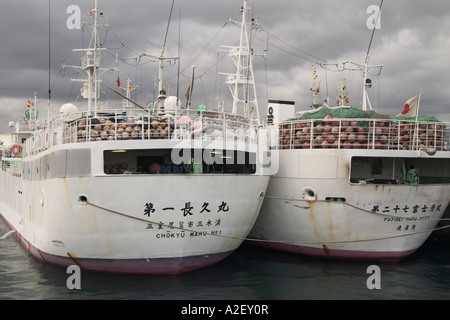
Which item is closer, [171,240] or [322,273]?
[171,240]

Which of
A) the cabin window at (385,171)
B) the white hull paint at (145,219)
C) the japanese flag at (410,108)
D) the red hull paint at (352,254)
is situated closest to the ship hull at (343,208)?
the red hull paint at (352,254)

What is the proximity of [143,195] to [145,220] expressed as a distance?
2.59 feet

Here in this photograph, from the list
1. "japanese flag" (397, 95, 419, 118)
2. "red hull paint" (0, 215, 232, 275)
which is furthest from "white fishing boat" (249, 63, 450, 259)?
"red hull paint" (0, 215, 232, 275)

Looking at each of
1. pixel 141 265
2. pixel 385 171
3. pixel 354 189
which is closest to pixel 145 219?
pixel 141 265

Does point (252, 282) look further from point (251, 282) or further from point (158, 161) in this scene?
point (158, 161)

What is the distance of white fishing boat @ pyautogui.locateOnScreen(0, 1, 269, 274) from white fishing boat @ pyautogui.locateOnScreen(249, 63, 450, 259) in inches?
91.1

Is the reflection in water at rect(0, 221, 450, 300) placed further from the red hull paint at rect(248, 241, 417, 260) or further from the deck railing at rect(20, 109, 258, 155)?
the deck railing at rect(20, 109, 258, 155)

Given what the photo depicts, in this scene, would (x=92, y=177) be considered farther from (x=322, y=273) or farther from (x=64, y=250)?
(x=322, y=273)

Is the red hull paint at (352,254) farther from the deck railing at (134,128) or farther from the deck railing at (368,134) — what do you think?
the deck railing at (134,128)

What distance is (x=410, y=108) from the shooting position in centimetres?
2198

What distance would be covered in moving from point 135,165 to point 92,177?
9.58 feet

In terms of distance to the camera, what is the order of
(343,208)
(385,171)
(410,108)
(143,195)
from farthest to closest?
1. (410,108)
2. (385,171)
3. (343,208)
4. (143,195)
